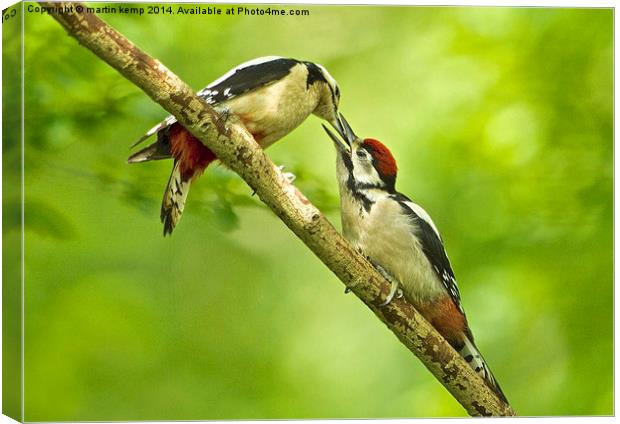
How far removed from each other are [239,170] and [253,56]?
879mm

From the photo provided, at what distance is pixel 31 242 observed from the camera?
400cm

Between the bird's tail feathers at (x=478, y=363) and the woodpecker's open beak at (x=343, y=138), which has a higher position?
the woodpecker's open beak at (x=343, y=138)

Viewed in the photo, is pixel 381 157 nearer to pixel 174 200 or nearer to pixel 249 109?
pixel 249 109

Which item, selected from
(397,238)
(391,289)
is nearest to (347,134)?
(397,238)

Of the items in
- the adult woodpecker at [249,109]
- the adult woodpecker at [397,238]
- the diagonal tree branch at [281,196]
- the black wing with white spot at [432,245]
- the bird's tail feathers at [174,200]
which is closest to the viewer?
the diagonal tree branch at [281,196]

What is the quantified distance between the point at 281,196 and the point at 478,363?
1430mm

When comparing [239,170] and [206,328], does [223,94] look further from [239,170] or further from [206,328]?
[206,328]

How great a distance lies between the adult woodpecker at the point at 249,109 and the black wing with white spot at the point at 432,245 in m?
0.66

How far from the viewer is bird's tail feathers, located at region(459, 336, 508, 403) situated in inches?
174

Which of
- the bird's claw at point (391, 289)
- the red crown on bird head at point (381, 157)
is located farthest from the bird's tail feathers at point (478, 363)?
the red crown on bird head at point (381, 157)

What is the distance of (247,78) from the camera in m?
4.12

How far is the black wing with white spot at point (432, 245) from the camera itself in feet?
14.3

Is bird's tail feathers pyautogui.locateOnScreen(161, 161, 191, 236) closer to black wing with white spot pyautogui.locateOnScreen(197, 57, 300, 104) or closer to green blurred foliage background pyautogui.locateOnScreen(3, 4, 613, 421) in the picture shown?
green blurred foliage background pyautogui.locateOnScreen(3, 4, 613, 421)

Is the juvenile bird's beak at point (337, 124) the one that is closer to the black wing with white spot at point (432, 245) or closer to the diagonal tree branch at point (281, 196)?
the black wing with white spot at point (432, 245)
